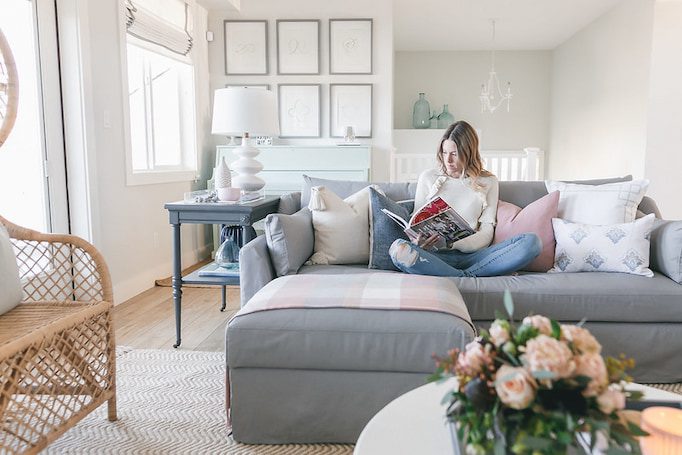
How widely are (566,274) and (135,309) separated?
250 centimetres

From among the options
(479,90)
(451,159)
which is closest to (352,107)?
(451,159)

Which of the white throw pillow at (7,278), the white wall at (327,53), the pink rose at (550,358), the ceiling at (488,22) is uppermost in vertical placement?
the ceiling at (488,22)

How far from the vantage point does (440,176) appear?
2820 mm

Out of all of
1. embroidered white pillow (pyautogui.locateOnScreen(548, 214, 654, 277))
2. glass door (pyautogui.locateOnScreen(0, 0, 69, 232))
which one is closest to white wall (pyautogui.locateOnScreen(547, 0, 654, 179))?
embroidered white pillow (pyautogui.locateOnScreen(548, 214, 654, 277))

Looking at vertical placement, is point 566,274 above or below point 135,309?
above

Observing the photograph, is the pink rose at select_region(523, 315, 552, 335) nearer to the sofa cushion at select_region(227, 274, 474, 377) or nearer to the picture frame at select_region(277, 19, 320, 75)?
the sofa cushion at select_region(227, 274, 474, 377)

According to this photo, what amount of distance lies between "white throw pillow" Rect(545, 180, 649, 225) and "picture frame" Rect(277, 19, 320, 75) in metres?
3.14

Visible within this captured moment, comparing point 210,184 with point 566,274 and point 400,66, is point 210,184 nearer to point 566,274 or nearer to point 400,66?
point 566,274

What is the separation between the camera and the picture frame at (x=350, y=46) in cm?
520

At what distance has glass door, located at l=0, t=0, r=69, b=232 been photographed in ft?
9.68

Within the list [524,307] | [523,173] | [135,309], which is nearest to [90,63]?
[135,309]

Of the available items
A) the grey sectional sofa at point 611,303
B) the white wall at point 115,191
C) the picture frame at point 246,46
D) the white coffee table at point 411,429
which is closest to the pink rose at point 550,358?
the white coffee table at point 411,429

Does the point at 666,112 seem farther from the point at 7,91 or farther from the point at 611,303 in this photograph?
the point at 7,91

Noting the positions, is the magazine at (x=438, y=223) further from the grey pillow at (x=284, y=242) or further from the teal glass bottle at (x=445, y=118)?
the teal glass bottle at (x=445, y=118)
